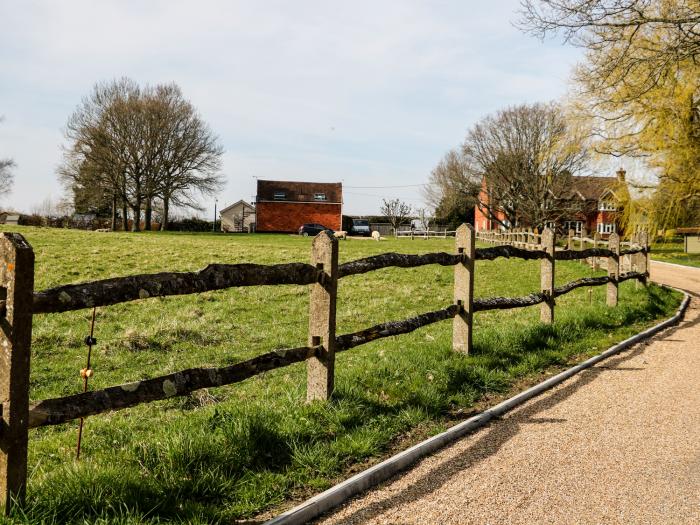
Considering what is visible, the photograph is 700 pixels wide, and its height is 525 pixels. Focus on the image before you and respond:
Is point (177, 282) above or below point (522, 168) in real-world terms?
below

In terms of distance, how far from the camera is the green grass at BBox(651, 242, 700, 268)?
1294 inches

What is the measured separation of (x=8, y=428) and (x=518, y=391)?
16.2 ft

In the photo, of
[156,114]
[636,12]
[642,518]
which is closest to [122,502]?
[642,518]

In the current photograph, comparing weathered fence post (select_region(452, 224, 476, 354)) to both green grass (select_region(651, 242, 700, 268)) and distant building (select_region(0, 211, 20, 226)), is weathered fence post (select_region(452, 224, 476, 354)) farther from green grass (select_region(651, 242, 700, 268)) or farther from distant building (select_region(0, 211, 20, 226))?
distant building (select_region(0, 211, 20, 226))

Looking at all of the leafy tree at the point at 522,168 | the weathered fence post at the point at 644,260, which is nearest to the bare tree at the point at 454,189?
the leafy tree at the point at 522,168

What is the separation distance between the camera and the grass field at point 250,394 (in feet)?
12.0

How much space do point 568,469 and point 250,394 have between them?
3.94 m

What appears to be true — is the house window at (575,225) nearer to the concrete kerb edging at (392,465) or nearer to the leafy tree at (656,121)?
the leafy tree at (656,121)

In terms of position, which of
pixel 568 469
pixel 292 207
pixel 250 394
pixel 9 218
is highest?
pixel 292 207

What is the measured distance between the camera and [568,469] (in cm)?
442

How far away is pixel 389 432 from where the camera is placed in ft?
16.3

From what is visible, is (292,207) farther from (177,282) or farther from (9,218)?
(177,282)

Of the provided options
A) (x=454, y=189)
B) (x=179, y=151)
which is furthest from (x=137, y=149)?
(x=454, y=189)

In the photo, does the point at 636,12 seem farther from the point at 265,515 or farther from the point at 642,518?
the point at 265,515
